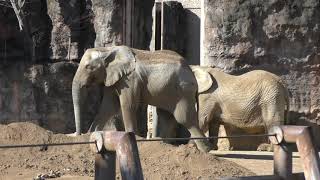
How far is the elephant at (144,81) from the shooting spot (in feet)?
37.2

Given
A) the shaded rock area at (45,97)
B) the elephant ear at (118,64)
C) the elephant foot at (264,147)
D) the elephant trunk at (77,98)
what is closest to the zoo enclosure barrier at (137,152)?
the elephant ear at (118,64)

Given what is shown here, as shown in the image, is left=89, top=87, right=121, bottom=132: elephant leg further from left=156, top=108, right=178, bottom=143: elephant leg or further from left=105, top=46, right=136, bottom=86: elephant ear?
left=156, top=108, right=178, bottom=143: elephant leg

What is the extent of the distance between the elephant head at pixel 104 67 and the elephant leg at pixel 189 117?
1119mm

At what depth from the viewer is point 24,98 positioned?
18.0m

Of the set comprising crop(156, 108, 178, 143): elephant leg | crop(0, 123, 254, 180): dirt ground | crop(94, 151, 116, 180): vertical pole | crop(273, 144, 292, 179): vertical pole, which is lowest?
crop(156, 108, 178, 143): elephant leg

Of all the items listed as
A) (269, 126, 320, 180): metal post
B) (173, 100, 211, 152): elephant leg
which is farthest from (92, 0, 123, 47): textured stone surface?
(269, 126, 320, 180): metal post

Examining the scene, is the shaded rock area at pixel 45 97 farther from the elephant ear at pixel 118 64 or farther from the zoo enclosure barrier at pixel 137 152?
the zoo enclosure barrier at pixel 137 152

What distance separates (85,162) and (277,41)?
709 centimetres

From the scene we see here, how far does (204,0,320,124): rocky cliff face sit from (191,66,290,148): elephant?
139 cm

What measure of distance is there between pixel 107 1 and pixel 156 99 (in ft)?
20.7

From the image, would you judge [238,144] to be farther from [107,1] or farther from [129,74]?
[107,1]

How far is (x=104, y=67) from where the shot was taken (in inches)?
456

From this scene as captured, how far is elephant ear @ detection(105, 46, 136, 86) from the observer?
11.4m

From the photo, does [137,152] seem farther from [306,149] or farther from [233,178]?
[306,149]
